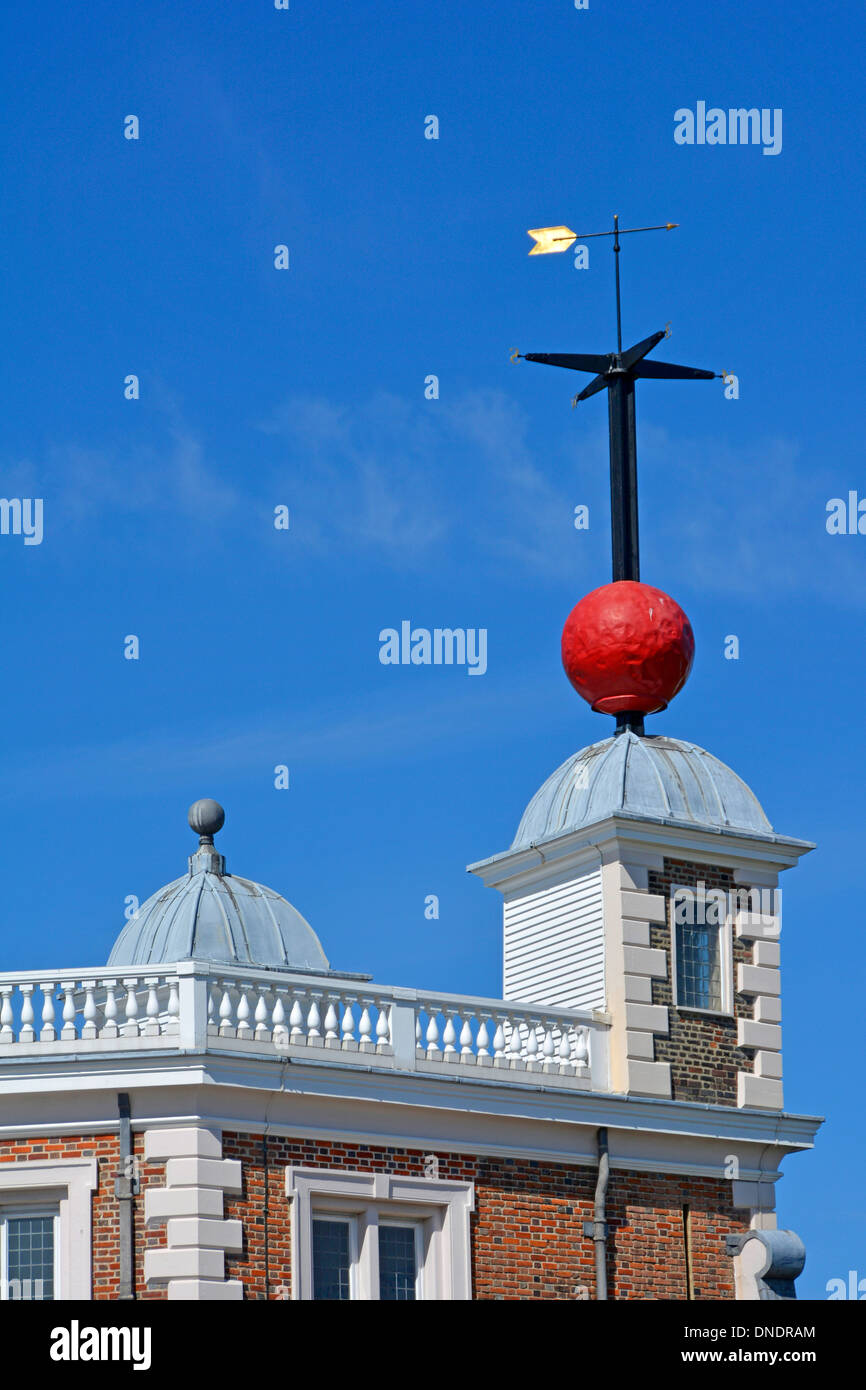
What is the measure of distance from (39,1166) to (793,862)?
34.9ft

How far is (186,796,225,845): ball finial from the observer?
3481 cm

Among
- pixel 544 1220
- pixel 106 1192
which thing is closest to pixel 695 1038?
pixel 544 1220

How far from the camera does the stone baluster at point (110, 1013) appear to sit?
1076 inches

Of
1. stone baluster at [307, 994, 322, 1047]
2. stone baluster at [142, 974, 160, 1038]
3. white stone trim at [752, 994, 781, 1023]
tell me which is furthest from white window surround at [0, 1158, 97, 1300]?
white stone trim at [752, 994, 781, 1023]

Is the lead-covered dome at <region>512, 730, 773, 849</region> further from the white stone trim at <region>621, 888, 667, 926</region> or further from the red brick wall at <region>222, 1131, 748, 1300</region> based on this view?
the red brick wall at <region>222, 1131, 748, 1300</region>

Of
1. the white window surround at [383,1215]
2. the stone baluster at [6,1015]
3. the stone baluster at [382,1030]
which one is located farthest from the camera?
the stone baluster at [382,1030]

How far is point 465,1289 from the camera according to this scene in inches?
1123

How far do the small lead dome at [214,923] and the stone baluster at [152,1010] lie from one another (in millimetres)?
6092

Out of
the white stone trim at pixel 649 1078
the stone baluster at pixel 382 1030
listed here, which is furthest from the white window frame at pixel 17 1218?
the white stone trim at pixel 649 1078

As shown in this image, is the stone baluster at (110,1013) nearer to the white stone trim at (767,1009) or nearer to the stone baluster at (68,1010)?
the stone baluster at (68,1010)
